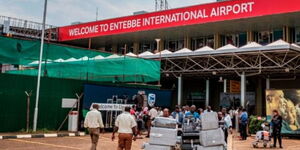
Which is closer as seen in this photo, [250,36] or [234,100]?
[250,36]

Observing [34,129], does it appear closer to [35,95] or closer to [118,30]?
[35,95]

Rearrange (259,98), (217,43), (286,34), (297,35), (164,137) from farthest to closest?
(217,43), (259,98), (297,35), (286,34), (164,137)

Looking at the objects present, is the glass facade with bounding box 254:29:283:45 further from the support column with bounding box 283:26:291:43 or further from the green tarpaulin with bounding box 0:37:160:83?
the green tarpaulin with bounding box 0:37:160:83

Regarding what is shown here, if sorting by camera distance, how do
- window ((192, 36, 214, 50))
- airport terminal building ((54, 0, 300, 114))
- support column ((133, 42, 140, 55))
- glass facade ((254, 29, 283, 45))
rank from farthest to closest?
support column ((133, 42, 140, 55)) < window ((192, 36, 214, 50)) < glass facade ((254, 29, 283, 45)) < airport terminal building ((54, 0, 300, 114))

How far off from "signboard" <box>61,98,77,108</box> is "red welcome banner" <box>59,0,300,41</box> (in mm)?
15637

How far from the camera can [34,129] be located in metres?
18.5

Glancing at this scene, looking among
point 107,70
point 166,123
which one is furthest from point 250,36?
point 166,123

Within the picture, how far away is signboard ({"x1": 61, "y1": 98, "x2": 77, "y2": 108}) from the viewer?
67.3 ft

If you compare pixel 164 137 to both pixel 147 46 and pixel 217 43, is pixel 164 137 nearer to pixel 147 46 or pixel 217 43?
pixel 217 43

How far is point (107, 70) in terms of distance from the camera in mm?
24031

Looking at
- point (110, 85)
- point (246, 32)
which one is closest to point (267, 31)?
point (246, 32)

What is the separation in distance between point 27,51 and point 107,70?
580 cm

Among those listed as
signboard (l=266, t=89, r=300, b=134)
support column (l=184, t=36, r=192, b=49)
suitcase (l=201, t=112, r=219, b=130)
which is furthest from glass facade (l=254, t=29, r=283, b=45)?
suitcase (l=201, t=112, r=219, b=130)

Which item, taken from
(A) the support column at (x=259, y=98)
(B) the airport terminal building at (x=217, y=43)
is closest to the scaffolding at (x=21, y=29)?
(B) the airport terminal building at (x=217, y=43)
